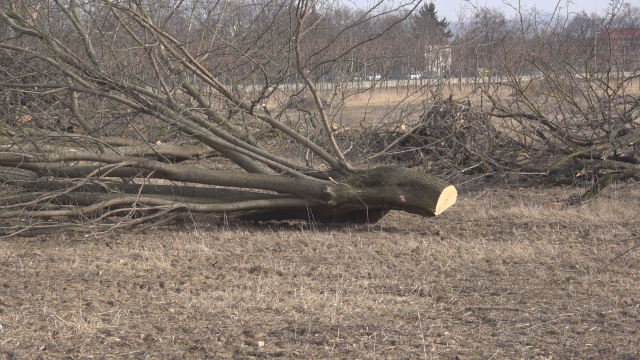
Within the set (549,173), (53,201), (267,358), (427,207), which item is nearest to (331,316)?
(267,358)

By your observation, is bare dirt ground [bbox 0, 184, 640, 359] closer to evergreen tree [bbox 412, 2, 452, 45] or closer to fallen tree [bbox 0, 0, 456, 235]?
fallen tree [bbox 0, 0, 456, 235]

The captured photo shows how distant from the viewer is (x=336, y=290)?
5.30 m

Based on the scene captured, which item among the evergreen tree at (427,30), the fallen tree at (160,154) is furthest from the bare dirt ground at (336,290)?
the evergreen tree at (427,30)

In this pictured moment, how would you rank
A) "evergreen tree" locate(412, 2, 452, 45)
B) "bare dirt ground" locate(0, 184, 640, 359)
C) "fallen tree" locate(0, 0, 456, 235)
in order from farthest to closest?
"evergreen tree" locate(412, 2, 452, 45) < "fallen tree" locate(0, 0, 456, 235) < "bare dirt ground" locate(0, 184, 640, 359)

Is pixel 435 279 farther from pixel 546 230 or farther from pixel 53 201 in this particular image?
pixel 53 201

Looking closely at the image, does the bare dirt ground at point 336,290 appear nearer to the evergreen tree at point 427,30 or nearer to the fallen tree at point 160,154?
the fallen tree at point 160,154

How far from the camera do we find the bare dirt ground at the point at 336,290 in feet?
13.6

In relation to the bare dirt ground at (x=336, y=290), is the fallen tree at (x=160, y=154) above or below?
above

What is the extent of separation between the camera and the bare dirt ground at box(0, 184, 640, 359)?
4.13m

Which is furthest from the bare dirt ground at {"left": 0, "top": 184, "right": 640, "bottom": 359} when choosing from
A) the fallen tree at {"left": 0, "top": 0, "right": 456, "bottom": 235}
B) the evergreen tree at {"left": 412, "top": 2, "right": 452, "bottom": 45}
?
the evergreen tree at {"left": 412, "top": 2, "right": 452, "bottom": 45}

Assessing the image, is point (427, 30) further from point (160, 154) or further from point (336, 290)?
point (336, 290)

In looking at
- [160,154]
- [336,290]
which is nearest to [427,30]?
[160,154]

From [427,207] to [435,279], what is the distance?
155 cm

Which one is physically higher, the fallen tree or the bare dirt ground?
the fallen tree
